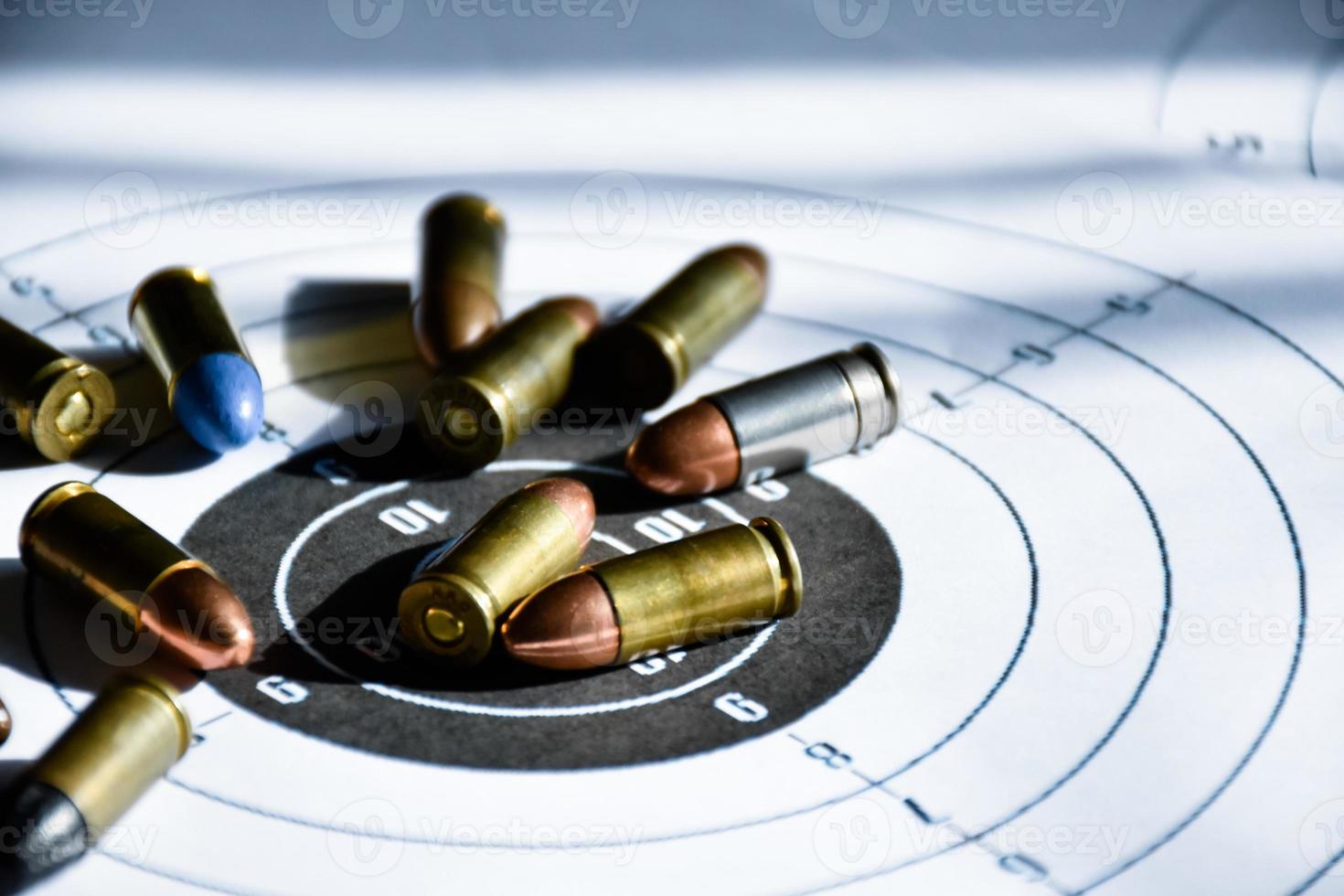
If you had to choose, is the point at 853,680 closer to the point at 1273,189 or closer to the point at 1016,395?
the point at 1016,395

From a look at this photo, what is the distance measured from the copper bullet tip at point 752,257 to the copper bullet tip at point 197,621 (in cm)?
242

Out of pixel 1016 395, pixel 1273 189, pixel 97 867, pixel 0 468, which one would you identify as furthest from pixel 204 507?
pixel 1273 189

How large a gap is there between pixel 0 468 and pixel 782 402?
A: 244 cm

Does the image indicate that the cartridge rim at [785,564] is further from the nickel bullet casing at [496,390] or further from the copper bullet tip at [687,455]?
the nickel bullet casing at [496,390]

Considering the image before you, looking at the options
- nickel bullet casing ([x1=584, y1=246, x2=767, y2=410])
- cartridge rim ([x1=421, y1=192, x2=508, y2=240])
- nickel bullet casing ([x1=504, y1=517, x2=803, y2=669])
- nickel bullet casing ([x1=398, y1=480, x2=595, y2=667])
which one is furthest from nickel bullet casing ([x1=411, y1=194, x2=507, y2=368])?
nickel bullet casing ([x1=504, y1=517, x2=803, y2=669])

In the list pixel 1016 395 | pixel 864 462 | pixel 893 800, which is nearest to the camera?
pixel 893 800

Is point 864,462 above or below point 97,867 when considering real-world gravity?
above

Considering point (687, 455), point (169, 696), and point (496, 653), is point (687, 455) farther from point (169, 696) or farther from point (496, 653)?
point (169, 696)

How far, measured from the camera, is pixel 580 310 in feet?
18.5

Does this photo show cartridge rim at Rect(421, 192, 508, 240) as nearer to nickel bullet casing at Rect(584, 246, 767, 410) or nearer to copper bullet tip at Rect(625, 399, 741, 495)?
nickel bullet casing at Rect(584, 246, 767, 410)

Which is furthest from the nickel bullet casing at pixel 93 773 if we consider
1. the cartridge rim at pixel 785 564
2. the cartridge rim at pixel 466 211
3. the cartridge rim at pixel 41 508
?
the cartridge rim at pixel 466 211

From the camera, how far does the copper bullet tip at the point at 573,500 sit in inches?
180

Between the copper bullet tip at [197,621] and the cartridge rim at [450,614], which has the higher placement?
the cartridge rim at [450,614]

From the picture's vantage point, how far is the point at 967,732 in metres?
4.17
